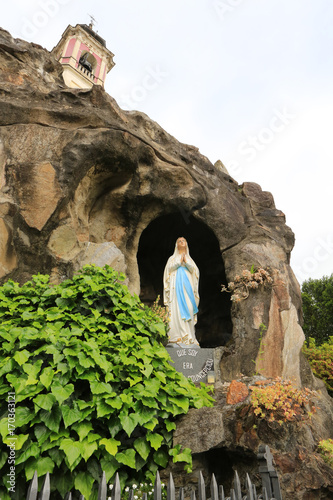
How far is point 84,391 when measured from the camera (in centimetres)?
360

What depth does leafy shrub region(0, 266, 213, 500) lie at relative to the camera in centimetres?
308

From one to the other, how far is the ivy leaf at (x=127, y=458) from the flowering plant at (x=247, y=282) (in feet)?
13.8

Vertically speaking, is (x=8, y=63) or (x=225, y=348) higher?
(x=8, y=63)

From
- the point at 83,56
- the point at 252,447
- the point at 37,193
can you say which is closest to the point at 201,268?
the point at 37,193

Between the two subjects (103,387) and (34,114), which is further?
(34,114)

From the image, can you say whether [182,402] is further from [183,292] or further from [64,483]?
[183,292]

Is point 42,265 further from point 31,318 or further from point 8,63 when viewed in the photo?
point 8,63

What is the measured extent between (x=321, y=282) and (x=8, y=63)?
15.8 m

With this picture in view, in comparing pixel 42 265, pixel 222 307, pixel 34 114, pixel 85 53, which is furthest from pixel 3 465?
pixel 85 53

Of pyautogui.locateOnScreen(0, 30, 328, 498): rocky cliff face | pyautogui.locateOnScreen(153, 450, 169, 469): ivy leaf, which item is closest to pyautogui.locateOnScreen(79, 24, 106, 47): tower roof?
pyautogui.locateOnScreen(0, 30, 328, 498): rocky cliff face

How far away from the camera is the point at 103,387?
11.3 ft

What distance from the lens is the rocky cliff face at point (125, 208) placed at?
6.44 meters

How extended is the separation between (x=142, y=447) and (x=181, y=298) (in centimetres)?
375

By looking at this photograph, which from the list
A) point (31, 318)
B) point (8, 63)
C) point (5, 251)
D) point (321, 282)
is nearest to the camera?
point (31, 318)
